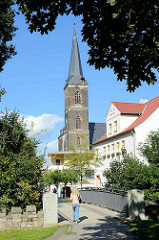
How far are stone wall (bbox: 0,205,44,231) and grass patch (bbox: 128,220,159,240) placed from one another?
11.9 feet

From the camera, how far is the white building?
2973 centimetres

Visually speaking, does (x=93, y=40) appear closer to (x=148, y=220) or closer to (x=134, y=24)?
(x=134, y=24)

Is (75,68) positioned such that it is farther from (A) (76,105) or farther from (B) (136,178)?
(B) (136,178)

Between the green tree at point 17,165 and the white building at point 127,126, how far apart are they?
17.5 m

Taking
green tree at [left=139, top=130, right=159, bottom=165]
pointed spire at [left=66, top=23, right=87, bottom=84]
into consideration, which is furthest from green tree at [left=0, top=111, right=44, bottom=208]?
pointed spire at [left=66, top=23, right=87, bottom=84]

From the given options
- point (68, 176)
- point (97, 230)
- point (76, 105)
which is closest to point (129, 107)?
point (68, 176)

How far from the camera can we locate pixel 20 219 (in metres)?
11.5

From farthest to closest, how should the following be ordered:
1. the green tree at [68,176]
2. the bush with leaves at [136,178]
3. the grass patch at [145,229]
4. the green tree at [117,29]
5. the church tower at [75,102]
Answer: the church tower at [75,102]
the green tree at [68,176]
the bush with leaves at [136,178]
the grass patch at [145,229]
the green tree at [117,29]

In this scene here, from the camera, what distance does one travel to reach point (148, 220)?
41.1ft

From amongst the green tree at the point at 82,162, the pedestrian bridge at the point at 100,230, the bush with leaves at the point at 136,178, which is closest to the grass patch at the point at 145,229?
the pedestrian bridge at the point at 100,230

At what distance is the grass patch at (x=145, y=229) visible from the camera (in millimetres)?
9477

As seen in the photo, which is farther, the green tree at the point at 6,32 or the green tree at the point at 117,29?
the green tree at the point at 6,32

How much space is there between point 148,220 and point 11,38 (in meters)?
10.6

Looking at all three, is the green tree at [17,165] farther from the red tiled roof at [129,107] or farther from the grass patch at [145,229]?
the red tiled roof at [129,107]
